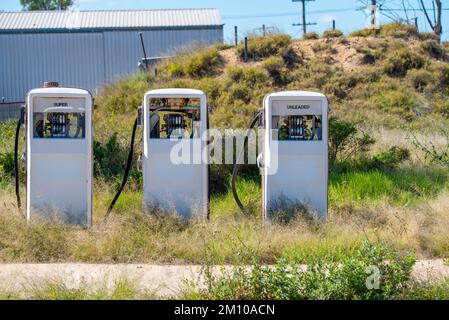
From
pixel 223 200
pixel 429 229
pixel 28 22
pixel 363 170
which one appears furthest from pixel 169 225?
pixel 28 22

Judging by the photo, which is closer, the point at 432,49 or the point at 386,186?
the point at 386,186

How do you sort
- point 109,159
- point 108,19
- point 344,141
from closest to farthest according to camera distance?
1. point 109,159
2. point 344,141
3. point 108,19

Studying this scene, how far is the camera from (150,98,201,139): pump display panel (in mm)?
8914

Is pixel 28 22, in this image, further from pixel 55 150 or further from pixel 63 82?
pixel 55 150

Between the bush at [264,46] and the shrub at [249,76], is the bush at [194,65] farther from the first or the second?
the bush at [264,46]

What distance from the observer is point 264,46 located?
25547 millimetres

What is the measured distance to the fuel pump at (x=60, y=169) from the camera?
847 cm

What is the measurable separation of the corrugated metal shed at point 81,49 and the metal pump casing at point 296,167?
24.2 metres

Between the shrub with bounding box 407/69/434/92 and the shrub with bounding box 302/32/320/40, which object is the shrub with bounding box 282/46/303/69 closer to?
the shrub with bounding box 302/32/320/40

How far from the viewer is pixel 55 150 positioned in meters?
8.46

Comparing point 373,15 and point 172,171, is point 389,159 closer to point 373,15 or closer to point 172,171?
point 172,171

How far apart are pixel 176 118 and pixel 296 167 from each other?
1810 millimetres

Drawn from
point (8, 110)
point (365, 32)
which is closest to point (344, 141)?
point (365, 32)
